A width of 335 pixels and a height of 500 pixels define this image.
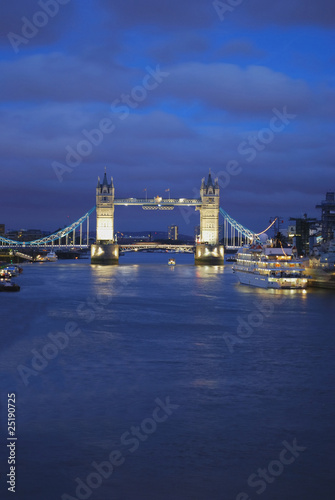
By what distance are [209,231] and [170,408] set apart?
8204 cm

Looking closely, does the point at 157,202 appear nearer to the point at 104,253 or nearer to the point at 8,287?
the point at 104,253

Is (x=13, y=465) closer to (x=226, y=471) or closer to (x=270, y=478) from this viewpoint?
(x=226, y=471)

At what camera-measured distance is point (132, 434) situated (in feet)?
37.9

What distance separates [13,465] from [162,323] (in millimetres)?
17588

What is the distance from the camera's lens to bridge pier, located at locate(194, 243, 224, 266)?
93.8 m

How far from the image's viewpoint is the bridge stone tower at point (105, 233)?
92875mm

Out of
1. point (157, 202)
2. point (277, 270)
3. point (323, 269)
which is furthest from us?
point (157, 202)

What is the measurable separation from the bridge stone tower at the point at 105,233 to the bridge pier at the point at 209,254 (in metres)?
12.0

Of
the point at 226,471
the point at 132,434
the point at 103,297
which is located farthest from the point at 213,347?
the point at 103,297

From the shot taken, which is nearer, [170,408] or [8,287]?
[170,408]

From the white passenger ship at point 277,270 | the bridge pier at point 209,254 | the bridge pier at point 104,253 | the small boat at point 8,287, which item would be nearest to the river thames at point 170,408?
the small boat at point 8,287

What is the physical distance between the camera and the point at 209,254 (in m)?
94.4

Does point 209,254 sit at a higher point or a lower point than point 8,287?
higher

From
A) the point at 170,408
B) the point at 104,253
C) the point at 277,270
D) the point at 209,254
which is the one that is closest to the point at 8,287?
the point at 277,270
